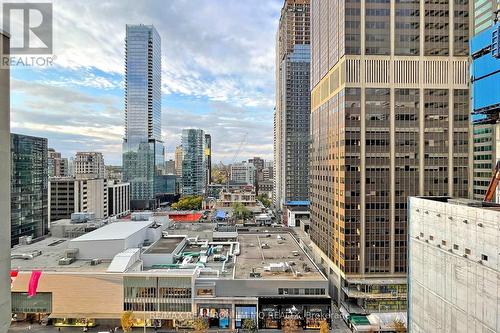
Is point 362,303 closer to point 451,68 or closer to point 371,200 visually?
point 371,200

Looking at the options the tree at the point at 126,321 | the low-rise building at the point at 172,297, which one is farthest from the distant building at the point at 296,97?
the tree at the point at 126,321

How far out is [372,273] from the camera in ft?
216

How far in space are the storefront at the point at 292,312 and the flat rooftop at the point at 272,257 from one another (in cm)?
411

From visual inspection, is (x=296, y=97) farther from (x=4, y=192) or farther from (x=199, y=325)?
(x=4, y=192)

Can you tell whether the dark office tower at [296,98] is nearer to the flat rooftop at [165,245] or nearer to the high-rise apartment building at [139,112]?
the flat rooftop at [165,245]

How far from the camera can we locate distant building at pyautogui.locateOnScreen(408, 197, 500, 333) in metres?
26.1

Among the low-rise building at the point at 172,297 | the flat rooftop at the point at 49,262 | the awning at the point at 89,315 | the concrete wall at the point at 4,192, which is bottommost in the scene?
the awning at the point at 89,315

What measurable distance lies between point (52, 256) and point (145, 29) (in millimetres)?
156494

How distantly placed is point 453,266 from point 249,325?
37.2m

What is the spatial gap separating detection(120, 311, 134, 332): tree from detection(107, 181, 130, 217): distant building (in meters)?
115

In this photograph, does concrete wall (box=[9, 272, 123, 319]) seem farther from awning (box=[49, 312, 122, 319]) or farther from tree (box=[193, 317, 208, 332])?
tree (box=[193, 317, 208, 332])

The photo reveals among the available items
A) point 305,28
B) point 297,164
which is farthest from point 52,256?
point 305,28

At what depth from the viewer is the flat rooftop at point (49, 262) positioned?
64.2 meters

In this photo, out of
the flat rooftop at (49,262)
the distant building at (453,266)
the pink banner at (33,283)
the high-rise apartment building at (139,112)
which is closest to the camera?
the distant building at (453,266)
